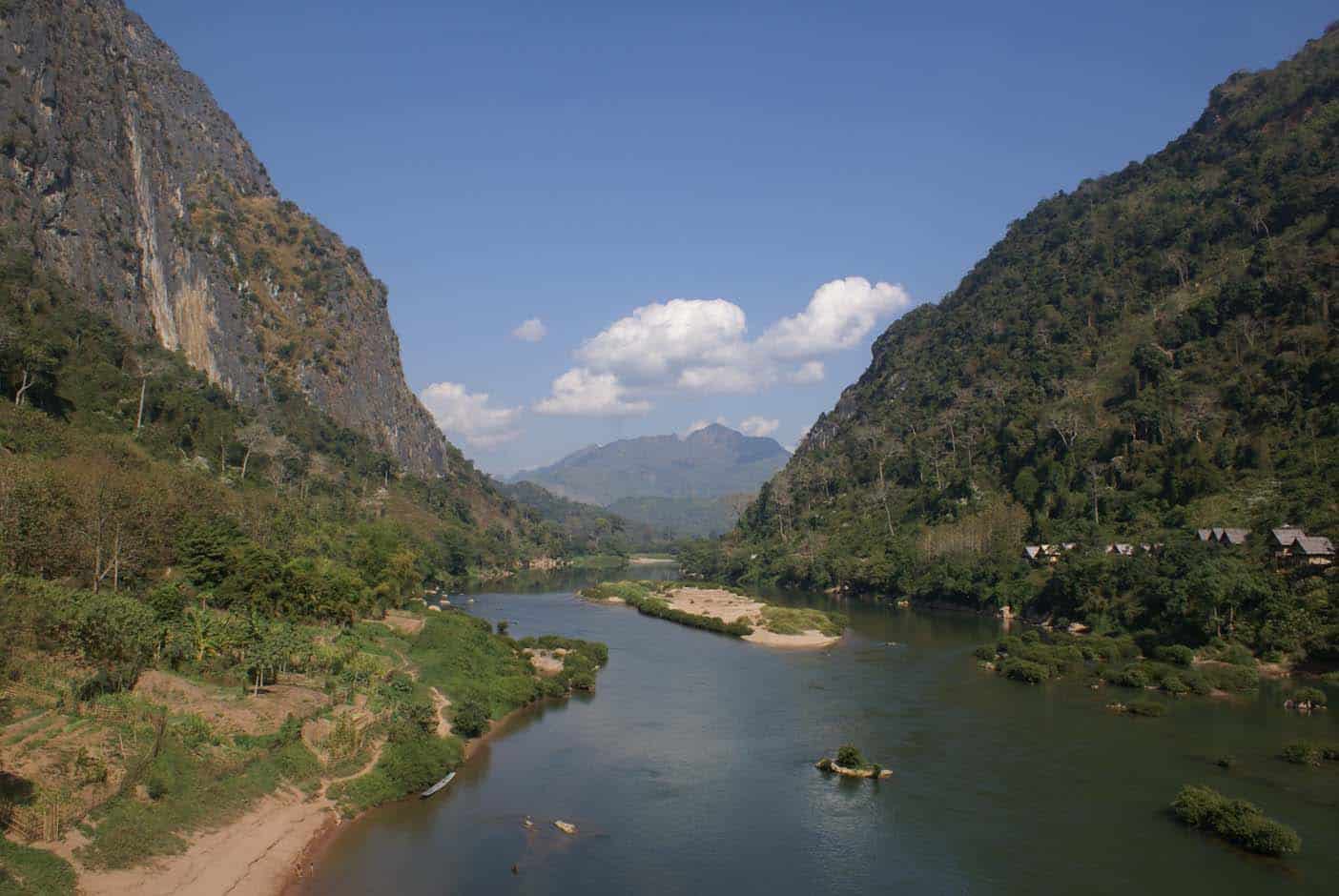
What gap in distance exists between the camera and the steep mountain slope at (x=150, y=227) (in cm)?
9862

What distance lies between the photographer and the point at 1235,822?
3306cm

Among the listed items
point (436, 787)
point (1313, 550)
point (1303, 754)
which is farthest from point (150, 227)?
point (1303, 754)

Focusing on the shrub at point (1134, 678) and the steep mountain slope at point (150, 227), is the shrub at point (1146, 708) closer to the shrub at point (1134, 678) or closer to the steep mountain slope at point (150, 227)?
the shrub at point (1134, 678)

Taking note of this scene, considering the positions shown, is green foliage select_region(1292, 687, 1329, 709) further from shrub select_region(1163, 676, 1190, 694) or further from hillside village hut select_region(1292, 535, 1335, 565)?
hillside village hut select_region(1292, 535, 1335, 565)

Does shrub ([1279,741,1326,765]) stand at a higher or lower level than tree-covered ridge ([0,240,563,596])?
lower

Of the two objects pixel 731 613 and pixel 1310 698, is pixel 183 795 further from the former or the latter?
pixel 731 613

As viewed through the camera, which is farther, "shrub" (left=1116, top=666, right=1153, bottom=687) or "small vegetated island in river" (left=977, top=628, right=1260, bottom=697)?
"shrub" (left=1116, top=666, right=1153, bottom=687)

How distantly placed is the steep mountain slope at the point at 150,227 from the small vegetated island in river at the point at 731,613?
69.7m

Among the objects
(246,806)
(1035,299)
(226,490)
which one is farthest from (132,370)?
(1035,299)

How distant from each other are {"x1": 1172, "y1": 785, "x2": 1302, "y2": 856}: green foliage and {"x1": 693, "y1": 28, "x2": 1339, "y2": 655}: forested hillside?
1153 inches

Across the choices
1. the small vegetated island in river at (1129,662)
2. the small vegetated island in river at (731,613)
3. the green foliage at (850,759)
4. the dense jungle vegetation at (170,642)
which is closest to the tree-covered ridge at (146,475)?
the dense jungle vegetation at (170,642)

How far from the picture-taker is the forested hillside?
71.4 metres

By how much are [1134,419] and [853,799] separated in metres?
73.9

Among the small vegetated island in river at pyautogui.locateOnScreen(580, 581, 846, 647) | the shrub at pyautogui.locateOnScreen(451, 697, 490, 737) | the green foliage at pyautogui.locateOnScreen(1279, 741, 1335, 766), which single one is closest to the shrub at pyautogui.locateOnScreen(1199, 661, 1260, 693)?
the green foliage at pyautogui.locateOnScreen(1279, 741, 1335, 766)
